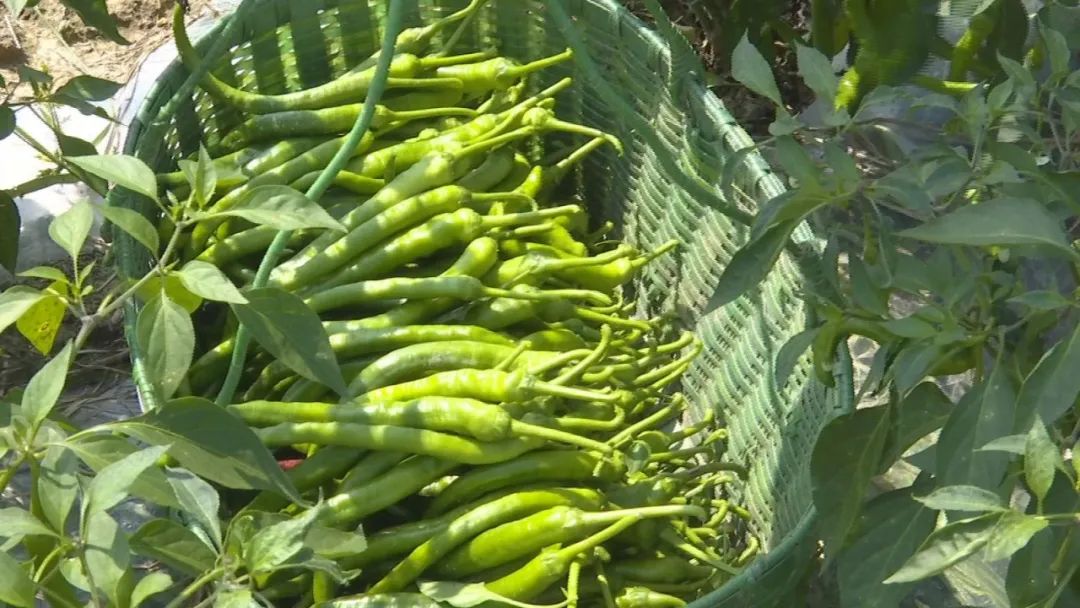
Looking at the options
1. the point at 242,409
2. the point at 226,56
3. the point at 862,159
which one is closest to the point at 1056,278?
the point at 862,159

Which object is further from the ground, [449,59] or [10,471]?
[449,59]

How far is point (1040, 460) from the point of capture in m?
0.80

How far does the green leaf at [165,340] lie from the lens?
1.01 metres

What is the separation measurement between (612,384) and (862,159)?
780 millimetres

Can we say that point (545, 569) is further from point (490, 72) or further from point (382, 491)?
point (490, 72)

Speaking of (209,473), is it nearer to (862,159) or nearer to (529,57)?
(529,57)

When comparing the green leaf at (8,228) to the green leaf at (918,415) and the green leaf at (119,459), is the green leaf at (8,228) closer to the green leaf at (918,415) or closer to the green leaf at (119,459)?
the green leaf at (119,459)

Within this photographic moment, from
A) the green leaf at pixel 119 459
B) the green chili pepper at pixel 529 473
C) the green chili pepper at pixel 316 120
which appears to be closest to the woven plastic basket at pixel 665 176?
the green chili pepper at pixel 316 120

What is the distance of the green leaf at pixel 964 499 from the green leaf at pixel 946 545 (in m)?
0.01

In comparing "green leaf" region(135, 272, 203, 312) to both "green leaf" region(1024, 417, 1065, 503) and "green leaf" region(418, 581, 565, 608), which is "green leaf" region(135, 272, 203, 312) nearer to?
"green leaf" region(418, 581, 565, 608)

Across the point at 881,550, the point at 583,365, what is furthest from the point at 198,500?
the point at 881,550

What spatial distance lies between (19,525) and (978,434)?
73cm

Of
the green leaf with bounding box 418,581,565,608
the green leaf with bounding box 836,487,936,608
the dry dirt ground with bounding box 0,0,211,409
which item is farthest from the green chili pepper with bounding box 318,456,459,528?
the dry dirt ground with bounding box 0,0,211,409

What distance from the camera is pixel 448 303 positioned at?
55.5 inches
